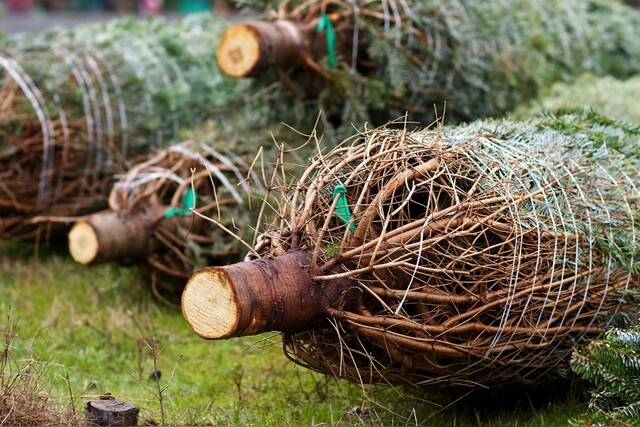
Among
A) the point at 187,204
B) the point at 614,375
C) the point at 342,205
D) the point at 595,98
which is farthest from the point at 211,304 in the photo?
the point at 595,98

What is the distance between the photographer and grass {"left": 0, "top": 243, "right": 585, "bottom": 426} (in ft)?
12.8

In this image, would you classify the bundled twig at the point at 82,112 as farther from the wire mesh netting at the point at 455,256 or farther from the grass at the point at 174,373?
the wire mesh netting at the point at 455,256

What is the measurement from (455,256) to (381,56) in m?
2.90

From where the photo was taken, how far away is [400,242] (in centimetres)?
341

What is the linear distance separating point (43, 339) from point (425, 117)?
3019 millimetres

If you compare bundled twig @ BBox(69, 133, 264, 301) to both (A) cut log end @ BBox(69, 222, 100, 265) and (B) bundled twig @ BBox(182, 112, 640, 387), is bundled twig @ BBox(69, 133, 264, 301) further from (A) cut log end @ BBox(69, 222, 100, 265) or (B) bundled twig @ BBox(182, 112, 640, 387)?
(B) bundled twig @ BBox(182, 112, 640, 387)

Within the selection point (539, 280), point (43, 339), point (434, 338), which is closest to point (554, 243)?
point (539, 280)

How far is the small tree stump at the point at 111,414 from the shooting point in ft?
10.7

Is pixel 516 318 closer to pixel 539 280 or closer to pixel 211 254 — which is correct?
pixel 539 280

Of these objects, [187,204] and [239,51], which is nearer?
[187,204]

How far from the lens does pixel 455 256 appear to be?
3500 mm

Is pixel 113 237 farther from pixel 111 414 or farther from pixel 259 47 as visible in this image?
pixel 111 414

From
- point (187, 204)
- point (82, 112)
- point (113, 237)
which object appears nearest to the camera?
point (113, 237)

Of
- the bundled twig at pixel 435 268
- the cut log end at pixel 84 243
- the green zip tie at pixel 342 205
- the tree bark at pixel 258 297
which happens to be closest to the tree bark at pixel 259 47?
the cut log end at pixel 84 243
